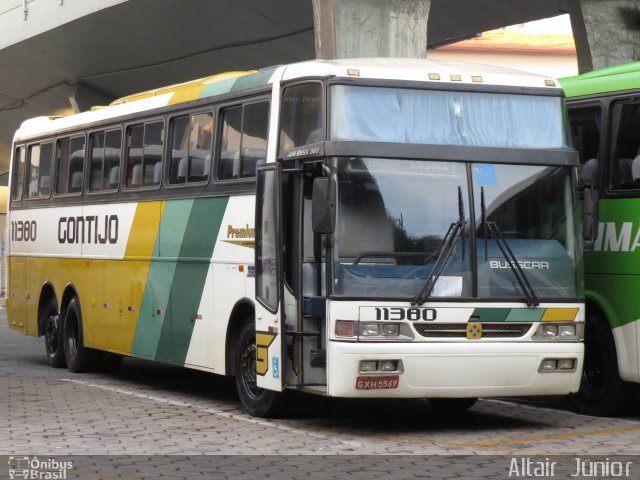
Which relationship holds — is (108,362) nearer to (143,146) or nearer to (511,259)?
(143,146)

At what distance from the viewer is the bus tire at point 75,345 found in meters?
17.8

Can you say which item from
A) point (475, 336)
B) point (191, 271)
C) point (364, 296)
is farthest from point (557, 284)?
point (191, 271)

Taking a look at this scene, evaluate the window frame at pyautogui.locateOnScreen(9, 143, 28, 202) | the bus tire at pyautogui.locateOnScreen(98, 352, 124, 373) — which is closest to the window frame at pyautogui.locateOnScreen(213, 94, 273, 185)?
the bus tire at pyautogui.locateOnScreen(98, 352, 124, 373)

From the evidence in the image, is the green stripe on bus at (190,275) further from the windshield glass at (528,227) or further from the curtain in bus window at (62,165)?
the curtain in bus window at (62,165)

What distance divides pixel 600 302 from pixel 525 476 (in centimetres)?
408

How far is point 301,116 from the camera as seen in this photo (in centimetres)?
1204

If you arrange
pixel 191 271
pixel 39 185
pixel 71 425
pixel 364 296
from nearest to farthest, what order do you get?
1. pixel 364 296
2. pixel 71 425
3. pixel 191 271
4. pixel 39 185

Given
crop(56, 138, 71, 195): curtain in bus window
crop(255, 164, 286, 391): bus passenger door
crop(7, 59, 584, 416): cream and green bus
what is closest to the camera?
crop(7, 59, 584, 416): cream and green bus

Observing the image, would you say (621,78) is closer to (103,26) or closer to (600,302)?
(600,302)

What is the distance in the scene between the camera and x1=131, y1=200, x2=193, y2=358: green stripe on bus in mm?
14648

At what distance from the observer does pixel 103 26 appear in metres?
31.2

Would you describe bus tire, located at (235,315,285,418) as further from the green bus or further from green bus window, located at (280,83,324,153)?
the green bus

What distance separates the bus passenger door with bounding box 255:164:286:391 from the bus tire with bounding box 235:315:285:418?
0.26 m

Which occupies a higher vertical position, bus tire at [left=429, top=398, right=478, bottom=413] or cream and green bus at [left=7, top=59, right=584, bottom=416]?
cream and green bus at [left=7, top=59, right=584, bottom=416]
